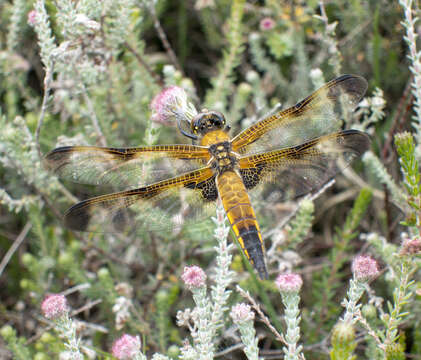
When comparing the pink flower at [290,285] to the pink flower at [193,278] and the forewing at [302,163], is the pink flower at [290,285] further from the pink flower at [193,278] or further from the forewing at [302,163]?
the forewing at [302,163]

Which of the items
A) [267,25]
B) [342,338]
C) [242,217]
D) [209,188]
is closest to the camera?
[342,338]

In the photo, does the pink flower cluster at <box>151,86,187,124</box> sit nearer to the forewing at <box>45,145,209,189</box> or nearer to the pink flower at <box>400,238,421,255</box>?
the forewing at <box>45,145,209,189</box>

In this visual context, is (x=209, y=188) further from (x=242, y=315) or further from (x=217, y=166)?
(x=242, y=315)

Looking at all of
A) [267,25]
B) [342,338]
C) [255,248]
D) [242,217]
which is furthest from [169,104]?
[267,25]

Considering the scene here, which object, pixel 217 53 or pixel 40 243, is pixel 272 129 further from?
pixel 217 53

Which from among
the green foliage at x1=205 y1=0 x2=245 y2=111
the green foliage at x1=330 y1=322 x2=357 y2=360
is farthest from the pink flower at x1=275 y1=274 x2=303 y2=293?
the green foliage at x1=205 y1=0 x2=245 y2=111

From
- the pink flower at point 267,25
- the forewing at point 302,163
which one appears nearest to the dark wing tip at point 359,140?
the forewing at point 302,163
